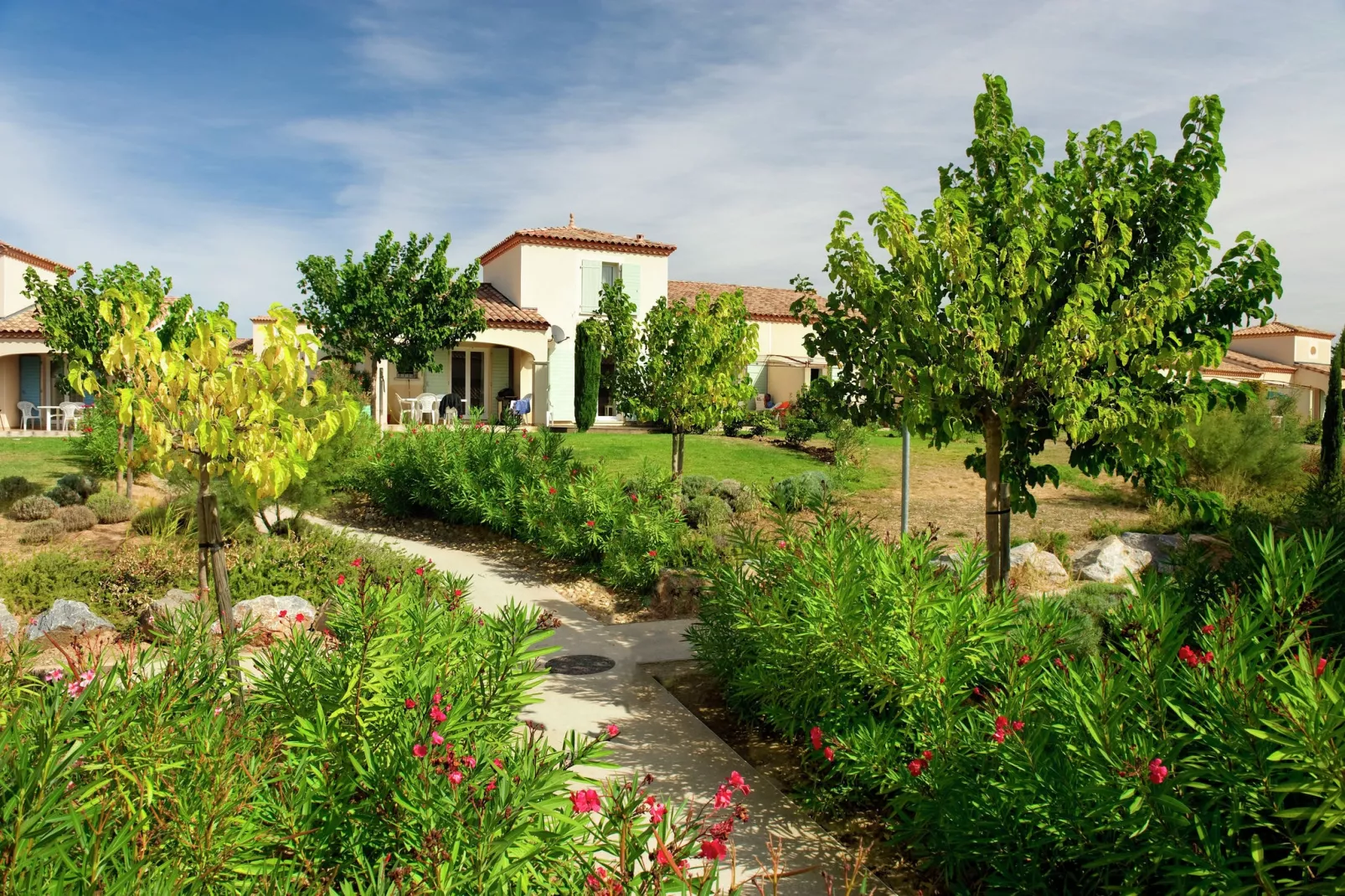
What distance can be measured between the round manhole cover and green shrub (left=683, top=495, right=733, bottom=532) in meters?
3.66

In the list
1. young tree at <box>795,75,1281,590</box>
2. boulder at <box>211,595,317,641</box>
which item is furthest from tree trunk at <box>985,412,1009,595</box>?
boulder at <box>211,595,317,641</box>

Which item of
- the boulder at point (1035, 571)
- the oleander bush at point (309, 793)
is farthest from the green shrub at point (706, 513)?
the oleander bush at point (309, 793)

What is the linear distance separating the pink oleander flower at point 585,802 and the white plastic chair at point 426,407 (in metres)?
21.3

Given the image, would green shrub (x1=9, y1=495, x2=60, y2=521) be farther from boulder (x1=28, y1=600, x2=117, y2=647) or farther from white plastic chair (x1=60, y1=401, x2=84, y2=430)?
white plastic chair (x1=60, y1=401, x2=84, y2=430)

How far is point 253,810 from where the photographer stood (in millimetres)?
2311

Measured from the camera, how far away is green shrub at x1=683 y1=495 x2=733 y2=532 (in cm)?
1054

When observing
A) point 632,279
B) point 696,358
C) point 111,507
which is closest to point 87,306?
point 111,507

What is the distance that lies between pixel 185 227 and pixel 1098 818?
40.9 ft

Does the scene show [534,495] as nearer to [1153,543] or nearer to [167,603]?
[167,603]

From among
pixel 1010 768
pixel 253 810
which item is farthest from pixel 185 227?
pixel 1010 768

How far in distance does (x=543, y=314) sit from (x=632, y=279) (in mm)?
3018

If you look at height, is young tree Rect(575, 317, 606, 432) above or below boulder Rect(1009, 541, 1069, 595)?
above

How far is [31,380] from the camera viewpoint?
25.4 m

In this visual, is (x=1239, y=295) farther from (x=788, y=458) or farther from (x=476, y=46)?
(x=788, y=458)
